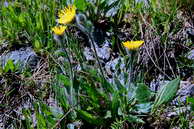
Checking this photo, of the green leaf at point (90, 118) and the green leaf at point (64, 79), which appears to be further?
the green leaf at point (64, 79)

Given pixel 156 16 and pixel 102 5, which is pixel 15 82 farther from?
pixel 156 16

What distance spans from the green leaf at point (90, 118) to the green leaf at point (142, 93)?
0.29 m

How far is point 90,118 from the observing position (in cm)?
238

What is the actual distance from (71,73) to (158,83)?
69cm

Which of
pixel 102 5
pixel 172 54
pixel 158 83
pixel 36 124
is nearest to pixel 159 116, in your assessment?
pixel 158 83

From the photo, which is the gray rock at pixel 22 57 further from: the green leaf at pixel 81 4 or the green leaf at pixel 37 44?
the green leaf at pixel 81 4

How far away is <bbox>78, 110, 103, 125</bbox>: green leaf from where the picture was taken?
92.9 inches

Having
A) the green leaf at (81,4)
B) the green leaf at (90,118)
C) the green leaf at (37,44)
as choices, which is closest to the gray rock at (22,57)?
the green leaf at (37,44)

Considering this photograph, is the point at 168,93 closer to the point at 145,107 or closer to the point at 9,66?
the point at 145,107

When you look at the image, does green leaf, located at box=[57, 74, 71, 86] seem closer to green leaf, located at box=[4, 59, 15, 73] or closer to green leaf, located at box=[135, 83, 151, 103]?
green leaf, located at box=[135, 83, 151, 103]

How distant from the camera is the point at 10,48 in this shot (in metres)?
3.14

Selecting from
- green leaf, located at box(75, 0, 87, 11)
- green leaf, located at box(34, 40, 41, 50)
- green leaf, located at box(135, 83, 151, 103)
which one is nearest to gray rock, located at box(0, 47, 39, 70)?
green leaf, located at box(34, 40, 41, 50)

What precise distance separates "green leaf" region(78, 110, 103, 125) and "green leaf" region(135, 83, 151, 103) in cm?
29

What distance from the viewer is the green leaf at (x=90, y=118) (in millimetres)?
2359
